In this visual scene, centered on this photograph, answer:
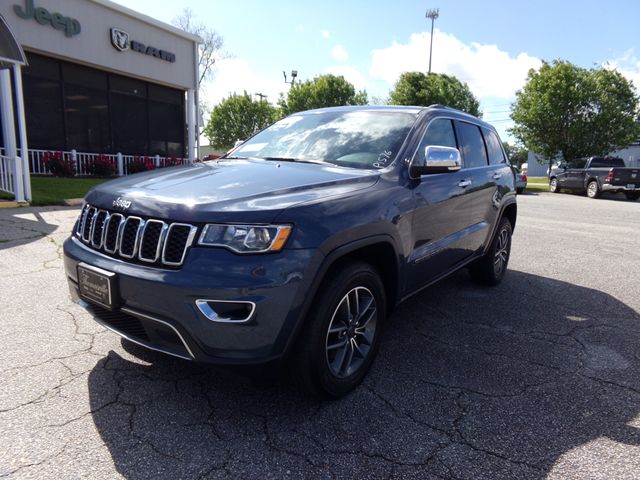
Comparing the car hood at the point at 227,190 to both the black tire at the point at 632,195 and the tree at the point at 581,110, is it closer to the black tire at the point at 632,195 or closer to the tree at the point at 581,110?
the black tire at the point at 632,195

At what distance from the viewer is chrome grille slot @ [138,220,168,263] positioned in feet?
7.35

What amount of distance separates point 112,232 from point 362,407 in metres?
1.69

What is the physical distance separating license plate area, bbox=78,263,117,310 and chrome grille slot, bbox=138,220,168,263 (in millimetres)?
204

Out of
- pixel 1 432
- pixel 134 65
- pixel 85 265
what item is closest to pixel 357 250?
pixel 85 265

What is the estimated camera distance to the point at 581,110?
85.9 ft

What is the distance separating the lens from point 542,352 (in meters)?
3.42

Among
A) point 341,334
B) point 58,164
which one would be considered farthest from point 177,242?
point 58,164

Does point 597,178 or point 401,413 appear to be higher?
point 597,178

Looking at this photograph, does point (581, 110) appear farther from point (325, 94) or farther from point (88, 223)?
point (88, 223)

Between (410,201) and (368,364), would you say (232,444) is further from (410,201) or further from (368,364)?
(410,201)

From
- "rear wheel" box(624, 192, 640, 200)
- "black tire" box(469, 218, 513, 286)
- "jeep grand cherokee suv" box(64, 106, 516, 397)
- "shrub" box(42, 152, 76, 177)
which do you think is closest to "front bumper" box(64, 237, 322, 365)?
"jeep grand cherokee suv" box(64, 106, 516, 397)

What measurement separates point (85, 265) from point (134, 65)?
1723cm

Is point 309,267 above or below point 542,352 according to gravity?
above

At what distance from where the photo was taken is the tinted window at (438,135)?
11.1 ft
